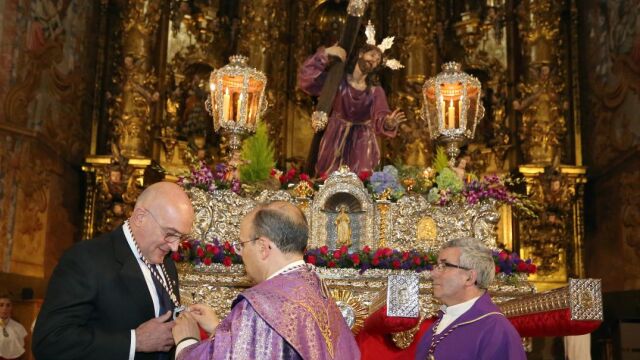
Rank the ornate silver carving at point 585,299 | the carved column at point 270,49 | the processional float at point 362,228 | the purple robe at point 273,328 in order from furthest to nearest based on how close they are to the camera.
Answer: the carved column at point 270,49 → the processional float at point 362,228 → the ornate silver carving at point 585,299 → the purple robe at point 273,328

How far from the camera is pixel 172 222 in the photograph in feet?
10.3

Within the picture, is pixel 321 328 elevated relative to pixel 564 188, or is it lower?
lower

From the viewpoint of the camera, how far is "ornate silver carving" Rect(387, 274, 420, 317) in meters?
4.30

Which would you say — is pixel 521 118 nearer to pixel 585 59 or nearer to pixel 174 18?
pixel 585 59

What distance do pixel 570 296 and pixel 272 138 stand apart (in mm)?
9273

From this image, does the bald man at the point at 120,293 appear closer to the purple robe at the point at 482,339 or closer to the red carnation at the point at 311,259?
the purple robe at the point at 482,339

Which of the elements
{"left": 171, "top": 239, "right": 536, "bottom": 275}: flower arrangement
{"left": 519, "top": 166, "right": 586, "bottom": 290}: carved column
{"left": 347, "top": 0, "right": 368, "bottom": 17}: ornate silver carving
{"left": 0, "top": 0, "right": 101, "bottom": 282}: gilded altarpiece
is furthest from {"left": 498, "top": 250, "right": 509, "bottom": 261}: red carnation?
{"left": 0, "top": 0, "right": 101, "bottom": 282}: gilded altarpiece

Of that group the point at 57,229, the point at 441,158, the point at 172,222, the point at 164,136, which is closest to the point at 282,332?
the point at 172,222

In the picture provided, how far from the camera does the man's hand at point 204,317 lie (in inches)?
119

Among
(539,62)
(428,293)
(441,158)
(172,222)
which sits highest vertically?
(539,62)

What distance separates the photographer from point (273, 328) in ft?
8.80

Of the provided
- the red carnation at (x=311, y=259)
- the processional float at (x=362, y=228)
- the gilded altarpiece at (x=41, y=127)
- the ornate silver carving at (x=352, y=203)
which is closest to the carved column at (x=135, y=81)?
the gilded altarpiece at (x=41, y=127)

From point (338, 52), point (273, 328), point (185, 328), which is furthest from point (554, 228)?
point (273, 328)

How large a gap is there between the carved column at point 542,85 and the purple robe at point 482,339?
9.08 m
